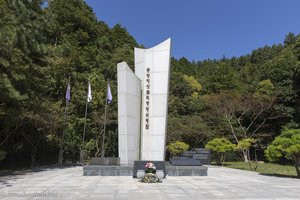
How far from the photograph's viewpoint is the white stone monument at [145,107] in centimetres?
1437

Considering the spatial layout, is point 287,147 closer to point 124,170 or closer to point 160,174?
point 160,174

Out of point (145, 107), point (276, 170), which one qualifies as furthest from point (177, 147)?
point (145, 107)

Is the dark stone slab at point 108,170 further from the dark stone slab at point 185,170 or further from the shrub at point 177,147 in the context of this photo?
the shrub at point 177,147

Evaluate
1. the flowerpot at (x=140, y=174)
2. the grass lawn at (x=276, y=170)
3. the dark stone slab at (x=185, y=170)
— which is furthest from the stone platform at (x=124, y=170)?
the grass lawn at (x=276, y=170)

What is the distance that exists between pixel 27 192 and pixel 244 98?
2490cm

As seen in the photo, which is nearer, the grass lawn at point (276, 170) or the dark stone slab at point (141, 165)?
the dark stone slab at point (141, 165)

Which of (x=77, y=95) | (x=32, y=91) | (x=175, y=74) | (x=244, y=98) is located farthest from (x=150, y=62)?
(x=175, y=74)

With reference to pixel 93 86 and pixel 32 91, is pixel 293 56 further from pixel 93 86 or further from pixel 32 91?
pixel 32 91

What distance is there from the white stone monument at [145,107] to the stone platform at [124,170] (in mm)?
734

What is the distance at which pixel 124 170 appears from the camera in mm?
13664

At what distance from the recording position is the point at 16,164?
64.6 ft

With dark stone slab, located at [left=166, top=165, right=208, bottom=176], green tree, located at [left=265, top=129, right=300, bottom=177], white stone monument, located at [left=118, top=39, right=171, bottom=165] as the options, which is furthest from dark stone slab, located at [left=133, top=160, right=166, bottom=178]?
green tree, located at [left=265, top=129, right=300, bottom=177]

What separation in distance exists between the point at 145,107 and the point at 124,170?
3023mm

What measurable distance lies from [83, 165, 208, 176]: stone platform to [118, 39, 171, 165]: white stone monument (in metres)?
0.73
